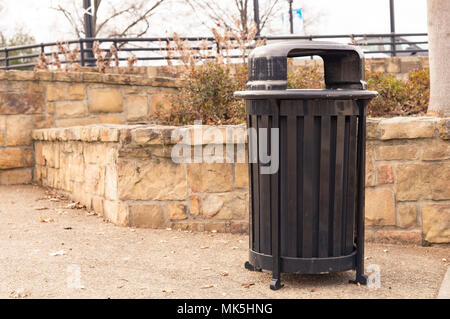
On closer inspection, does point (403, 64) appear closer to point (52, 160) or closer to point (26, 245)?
point (52, 160)

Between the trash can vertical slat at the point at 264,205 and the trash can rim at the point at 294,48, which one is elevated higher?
the trash can rim at the point at 294,48

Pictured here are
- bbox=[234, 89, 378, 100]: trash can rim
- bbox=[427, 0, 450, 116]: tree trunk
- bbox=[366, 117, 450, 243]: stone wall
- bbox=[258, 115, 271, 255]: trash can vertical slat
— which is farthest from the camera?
bbox=[427, 0, 450, 116]: tree trunk

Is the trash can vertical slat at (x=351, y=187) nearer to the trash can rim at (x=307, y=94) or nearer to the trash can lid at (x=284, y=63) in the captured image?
the trash can rim at (x=307, y=94)

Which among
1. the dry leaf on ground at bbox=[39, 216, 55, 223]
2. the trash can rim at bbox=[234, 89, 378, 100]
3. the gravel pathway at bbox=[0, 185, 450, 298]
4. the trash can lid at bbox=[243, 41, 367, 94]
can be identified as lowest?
the gravel pathway at bbox=[0, 185, 450, 298]

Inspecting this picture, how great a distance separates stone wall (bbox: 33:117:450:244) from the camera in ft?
15.8

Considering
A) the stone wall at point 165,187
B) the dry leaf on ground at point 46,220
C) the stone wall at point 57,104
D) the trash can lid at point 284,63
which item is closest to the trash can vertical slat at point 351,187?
the trash can lid at point 284,63

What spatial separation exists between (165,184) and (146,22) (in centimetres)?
2282

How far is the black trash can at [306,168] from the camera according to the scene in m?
3.43

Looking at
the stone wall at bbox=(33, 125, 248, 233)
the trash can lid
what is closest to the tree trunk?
the stone wall at bbox=(33, 125, 248, 233)

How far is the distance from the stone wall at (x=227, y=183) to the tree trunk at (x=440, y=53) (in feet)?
3.69

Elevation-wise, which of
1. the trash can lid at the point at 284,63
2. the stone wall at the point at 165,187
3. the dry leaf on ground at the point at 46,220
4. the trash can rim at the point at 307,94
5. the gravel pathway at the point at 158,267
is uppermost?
the trash can lid at the point at 284,63

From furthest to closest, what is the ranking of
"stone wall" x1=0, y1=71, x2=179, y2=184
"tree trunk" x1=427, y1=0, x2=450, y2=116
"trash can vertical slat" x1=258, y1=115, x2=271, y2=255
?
"stone wall" x1=0, y1=71, x2=179, y2=184
"tree trunk" x1=427, y1=0, x2=450, y2=116
"trash can vertical slat" x1=258, y1=115, x2=271, y2=255

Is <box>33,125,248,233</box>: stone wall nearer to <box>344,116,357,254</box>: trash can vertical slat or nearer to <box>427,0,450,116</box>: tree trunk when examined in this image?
<box>344,116,357,254</box>: trash can vertical slat

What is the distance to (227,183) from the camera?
5223 millimetres
